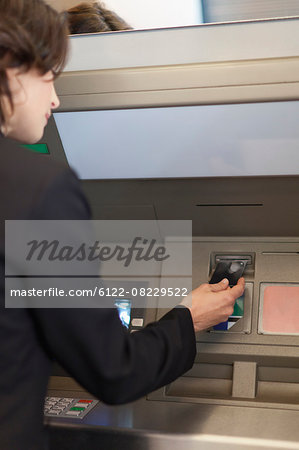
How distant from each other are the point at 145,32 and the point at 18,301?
2.67ft

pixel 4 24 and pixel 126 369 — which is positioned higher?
pixel 4 24

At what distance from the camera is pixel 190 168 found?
162 centimetres

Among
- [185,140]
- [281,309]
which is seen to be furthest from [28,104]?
[281,309]

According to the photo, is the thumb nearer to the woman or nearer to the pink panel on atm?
the pink panel on atm

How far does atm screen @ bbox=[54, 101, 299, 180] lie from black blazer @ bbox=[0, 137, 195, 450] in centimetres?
58

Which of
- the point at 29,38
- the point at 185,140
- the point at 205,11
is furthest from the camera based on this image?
the point at 185,140

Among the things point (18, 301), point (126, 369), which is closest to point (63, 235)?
point (18, 301)

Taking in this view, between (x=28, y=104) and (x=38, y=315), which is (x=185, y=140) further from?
(x=38, y=315)

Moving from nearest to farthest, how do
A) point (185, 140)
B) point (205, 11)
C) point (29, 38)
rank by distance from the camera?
1. point (29, 38)
2. point (205, 11)
3. point (185, 140)

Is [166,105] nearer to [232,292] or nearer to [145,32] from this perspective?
[145,32]

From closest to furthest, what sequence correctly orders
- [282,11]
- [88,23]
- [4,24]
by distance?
[4,24] → [282,11] → [88,23]

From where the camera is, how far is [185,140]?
156 cm

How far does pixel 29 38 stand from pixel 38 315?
1.59 feet

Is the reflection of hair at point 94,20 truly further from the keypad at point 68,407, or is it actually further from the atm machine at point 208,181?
the keypad at point 68,407
